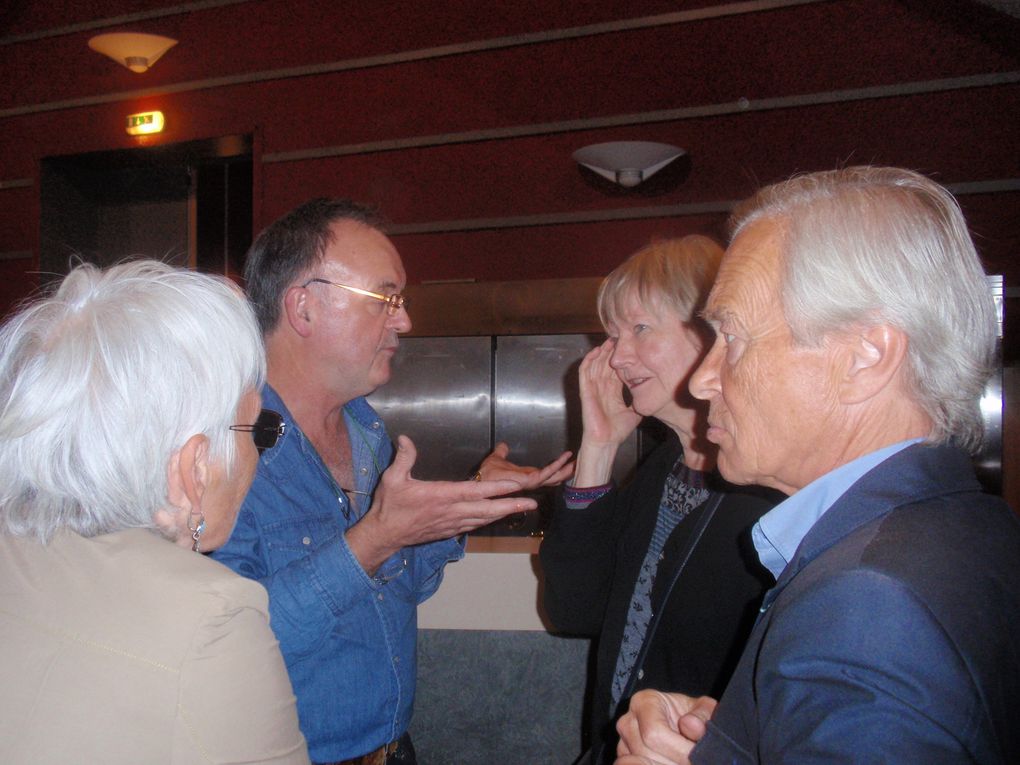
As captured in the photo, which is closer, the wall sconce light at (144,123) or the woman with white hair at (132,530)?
the woman with white hair at (132,530)

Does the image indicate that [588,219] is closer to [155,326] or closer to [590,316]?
[590,316]

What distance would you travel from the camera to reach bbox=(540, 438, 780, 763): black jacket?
1.48 m

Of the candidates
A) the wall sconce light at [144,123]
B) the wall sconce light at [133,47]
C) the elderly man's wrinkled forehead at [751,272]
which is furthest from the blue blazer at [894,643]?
the wall sconce light at [144,123]

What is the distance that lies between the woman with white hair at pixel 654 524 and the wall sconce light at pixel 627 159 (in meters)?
2.15

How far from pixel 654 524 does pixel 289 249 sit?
1.12 metres

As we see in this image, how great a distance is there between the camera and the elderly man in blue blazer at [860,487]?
2.25 feet

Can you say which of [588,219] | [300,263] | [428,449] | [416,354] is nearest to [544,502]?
[428,449]

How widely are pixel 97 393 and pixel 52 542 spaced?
183mm

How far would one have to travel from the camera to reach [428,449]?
4.96 meters

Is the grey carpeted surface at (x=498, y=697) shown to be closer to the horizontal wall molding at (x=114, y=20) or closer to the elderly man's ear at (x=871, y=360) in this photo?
the elderly man's ear at (x=871, y=360)

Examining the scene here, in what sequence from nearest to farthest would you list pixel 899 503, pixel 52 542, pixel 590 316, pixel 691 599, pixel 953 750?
pixel 953 750 → pixel 899 503 → pixel 52 542 → pixel 691 599 → pixel 590 316

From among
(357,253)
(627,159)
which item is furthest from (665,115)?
(357,253)

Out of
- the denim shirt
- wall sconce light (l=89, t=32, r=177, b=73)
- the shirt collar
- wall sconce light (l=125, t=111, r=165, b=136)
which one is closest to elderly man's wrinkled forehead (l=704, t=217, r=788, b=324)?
the shirt collar

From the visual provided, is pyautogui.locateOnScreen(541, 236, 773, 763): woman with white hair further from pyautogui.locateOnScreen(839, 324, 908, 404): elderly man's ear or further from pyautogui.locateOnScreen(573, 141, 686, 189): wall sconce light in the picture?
pyautogui.locateOnScreen(573, 141, 686, 189): wall sconce light
